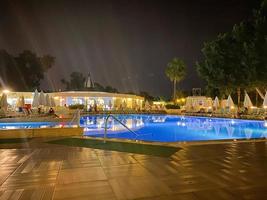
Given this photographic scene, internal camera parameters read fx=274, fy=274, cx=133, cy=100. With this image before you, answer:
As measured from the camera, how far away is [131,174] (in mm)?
4859

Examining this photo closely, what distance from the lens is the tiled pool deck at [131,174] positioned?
386 centimetres

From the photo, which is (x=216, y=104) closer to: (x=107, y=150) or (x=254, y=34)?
(x=254, y=34)

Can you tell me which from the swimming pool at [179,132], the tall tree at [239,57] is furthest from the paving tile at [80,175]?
the tall tree at [239,57]

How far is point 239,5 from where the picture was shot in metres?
27.6

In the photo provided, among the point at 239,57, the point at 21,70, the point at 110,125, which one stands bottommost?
the point at 110,125

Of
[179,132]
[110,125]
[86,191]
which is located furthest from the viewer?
[110,125]

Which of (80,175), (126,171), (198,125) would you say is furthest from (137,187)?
(198,125)

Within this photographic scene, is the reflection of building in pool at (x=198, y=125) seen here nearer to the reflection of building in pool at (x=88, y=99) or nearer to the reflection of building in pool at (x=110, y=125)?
the reflection of building in pool at (x=110, y=125)

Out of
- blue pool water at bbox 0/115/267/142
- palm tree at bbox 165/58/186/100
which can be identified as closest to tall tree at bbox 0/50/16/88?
blue pool water at bbox 0/115/267/142

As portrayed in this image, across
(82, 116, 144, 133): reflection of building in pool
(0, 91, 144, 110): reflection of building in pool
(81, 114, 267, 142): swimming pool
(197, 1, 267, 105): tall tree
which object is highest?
(197, 1, 267, 105): tall tree

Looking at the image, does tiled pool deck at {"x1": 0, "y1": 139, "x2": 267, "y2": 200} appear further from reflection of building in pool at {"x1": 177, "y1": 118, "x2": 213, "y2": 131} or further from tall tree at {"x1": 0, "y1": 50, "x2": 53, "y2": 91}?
tall tree at {"x1": 0, "y1": 50, "x2": 53, "y2": 91}

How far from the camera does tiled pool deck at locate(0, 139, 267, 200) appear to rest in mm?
3864

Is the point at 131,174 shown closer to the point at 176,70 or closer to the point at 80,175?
the point at 80,175

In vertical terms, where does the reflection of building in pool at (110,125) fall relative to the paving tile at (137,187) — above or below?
above
